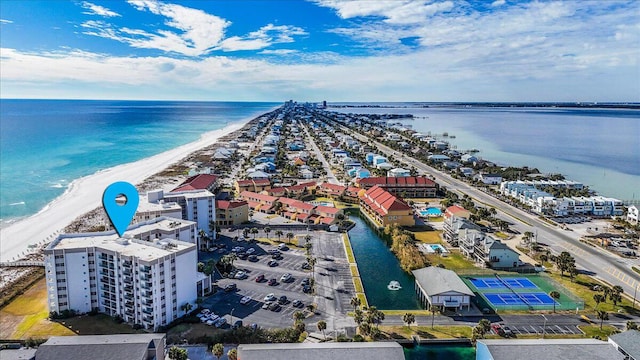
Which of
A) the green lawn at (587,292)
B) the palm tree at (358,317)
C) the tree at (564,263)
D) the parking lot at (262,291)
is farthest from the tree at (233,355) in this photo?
the tree at (564,263)

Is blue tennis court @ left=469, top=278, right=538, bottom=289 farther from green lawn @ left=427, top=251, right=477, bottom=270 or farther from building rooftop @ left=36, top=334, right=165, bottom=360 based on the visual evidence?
building rooftop @ left=36, top=334, right=165, bottom=360

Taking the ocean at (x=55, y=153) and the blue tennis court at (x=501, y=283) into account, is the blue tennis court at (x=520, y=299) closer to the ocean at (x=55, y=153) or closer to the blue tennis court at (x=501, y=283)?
the blue tennis court at (x=501, y=283)

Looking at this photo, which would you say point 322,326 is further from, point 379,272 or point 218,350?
point 379,272

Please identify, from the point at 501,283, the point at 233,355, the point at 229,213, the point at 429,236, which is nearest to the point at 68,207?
the point at 229,213

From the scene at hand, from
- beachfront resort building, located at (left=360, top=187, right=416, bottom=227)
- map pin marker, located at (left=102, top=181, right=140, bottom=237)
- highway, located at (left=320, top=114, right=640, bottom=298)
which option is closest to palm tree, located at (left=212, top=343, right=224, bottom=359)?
map pin marker, located at (left=102, top=181, right=140, bottom=237)

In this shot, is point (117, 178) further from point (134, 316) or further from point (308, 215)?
point (134, 316)

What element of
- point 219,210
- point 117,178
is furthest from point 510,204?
point 117,178
